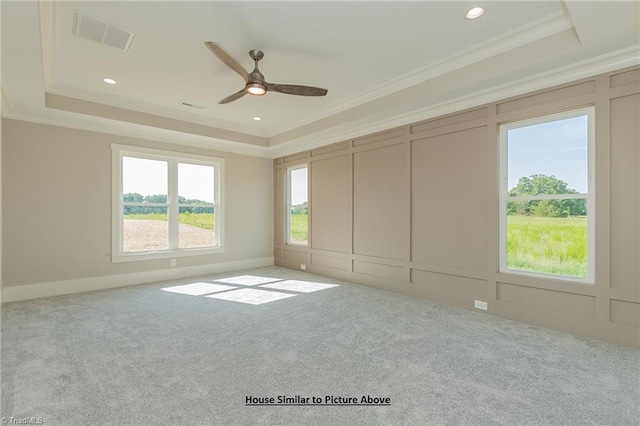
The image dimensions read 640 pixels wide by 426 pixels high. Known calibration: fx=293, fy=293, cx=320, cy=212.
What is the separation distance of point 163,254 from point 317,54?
4384 mm

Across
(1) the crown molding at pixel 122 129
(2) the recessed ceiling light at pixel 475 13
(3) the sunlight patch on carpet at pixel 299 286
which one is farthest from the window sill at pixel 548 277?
(1) the crown molding at pixel 122 129

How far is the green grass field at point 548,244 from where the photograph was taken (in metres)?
3.06

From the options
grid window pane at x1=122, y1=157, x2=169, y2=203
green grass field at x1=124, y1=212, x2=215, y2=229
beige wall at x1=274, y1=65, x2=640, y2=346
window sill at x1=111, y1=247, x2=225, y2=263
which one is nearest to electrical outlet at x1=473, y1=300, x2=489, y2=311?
beige wall at x1=274, y1=65, x2=640, y2=346

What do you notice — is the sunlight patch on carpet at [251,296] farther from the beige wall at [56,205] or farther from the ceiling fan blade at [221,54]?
the ceiling fan blade at [221,54]

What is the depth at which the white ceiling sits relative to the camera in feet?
8.21

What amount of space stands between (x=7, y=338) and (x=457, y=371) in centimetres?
409

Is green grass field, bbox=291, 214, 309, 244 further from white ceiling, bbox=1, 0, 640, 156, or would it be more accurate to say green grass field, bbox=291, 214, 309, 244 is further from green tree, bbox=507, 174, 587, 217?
green tree, bbox=507, 174, 587, 217

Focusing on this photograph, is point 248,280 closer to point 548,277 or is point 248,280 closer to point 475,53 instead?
point 548,277

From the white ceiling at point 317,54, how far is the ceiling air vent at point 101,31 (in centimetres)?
7

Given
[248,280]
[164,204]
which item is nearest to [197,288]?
[248,280]

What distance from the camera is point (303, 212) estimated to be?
6410 millimetres

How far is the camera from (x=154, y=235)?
540 cm

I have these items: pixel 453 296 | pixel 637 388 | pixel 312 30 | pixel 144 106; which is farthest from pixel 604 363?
pixel 144 106

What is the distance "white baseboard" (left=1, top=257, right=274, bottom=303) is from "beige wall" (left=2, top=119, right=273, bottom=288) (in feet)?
0.23
